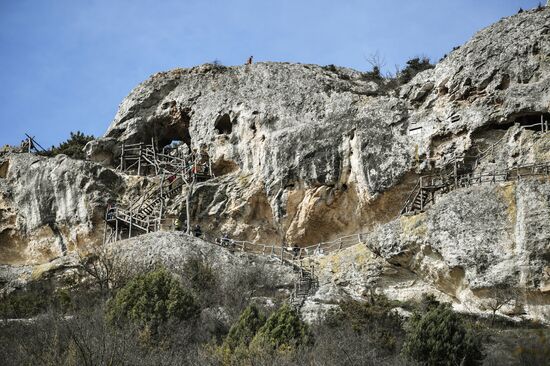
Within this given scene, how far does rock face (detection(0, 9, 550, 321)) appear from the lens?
3431cm

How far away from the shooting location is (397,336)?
31.8 m

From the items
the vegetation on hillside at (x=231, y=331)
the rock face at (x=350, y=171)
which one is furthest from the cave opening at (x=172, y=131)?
the vegetation on hillside at (x=231, y=331)

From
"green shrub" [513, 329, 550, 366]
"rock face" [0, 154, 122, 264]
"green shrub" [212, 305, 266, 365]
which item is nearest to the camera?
"green shrub" [212, 305, 266, 365]

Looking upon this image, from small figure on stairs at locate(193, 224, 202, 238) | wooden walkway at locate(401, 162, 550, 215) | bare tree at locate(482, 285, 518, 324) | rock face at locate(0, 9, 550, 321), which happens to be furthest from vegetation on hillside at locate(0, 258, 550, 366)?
small figure on stairs at locate(193, 224, 202, 238)

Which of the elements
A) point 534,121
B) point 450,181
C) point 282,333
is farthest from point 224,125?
point 282,333

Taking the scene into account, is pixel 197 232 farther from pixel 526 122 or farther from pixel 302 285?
pixel 526 122

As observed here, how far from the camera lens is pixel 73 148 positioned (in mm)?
55844

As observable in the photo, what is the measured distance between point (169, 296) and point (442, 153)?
46.8 feet

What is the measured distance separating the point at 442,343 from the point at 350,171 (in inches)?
590

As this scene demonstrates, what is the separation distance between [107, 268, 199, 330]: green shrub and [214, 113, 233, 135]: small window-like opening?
50.5ft

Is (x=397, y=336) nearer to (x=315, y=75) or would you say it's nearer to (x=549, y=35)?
(x=549, y=35)

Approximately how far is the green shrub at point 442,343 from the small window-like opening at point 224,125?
2198cm

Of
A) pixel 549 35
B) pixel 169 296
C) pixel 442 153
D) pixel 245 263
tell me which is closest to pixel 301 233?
pixel 245 263

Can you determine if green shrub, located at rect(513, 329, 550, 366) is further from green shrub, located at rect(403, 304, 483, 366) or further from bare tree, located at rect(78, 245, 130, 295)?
bare tree, located at rect(78, 245, 130, 295)
